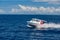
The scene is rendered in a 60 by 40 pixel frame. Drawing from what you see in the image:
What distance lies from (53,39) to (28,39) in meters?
4.47

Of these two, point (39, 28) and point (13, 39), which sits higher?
point (39, 28)

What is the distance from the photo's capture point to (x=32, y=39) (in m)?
53.8

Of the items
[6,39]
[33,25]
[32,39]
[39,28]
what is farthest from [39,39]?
[39,28]

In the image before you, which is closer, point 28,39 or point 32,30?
point 28,39

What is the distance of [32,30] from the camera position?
244 ft

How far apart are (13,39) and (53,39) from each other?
268 inches

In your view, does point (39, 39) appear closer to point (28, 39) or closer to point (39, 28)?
point (28, 39)

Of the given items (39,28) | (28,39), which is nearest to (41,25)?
(39,28)

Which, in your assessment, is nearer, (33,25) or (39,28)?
(33,25)

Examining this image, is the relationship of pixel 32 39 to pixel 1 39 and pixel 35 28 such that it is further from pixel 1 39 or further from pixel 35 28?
pixel 35 28

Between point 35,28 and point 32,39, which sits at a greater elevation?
point 35,28

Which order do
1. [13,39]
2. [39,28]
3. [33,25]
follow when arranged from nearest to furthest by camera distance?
[13,39]
[33,25]
[39,28]

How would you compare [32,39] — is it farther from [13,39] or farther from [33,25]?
[33,25]

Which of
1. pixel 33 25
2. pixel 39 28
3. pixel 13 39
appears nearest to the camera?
pixel 13 39
